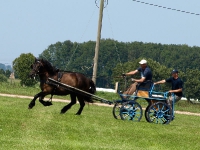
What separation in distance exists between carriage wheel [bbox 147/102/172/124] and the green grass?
3.94 feet

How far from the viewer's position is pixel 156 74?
90938 millimetres

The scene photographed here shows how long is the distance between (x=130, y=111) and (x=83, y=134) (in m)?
4.39

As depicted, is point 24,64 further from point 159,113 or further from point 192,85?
point 159,113

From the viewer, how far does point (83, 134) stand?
15219 mm

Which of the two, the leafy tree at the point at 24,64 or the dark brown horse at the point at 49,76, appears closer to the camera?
the dark brown horse at the point at 49,76

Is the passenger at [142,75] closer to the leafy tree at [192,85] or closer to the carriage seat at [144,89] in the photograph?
the carriage seat at [144,89]

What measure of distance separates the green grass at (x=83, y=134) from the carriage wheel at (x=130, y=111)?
44.8 inches

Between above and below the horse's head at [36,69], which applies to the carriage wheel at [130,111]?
below

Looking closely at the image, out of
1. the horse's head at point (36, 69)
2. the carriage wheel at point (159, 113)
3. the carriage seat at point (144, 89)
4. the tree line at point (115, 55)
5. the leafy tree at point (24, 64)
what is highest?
the tree line at point (115, 55)

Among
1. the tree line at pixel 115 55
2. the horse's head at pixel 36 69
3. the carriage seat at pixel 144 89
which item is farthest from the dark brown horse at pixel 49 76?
the tree line at pixel 115 55

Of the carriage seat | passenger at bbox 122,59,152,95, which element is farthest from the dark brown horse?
the carriage seat

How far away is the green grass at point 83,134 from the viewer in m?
13.7

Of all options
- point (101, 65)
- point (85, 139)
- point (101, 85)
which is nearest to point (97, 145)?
point (85, 139)

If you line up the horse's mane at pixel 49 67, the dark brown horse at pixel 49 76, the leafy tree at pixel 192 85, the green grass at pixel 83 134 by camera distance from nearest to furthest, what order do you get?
the green grass at pixel 83 134 → the dark brown horse at pixel 49 76 → the horse's mane at pixel 49 67 → the leafy tree at pixel 192 85
